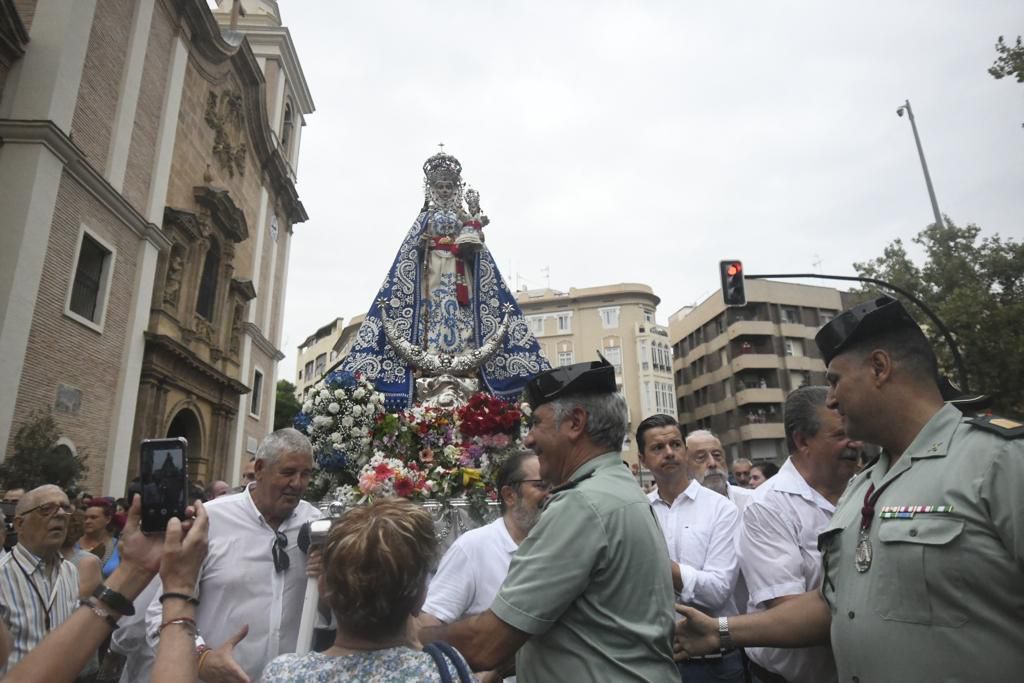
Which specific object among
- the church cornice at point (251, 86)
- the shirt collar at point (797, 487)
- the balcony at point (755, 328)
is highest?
the church cornice at point (251, 86)

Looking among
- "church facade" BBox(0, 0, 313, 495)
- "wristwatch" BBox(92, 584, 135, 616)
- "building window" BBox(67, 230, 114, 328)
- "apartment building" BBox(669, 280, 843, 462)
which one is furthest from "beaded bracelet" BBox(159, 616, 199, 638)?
"apartment building" BBox(669, 280, 843, 462)

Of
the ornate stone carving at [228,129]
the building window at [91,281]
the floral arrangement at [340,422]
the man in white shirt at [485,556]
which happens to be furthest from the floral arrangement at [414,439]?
the ornate stone carving at [228,129]

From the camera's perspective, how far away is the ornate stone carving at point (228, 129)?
18.1m

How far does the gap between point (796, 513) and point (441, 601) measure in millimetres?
1621

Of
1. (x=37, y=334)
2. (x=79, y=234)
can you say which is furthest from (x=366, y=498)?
(x=79, y=234)

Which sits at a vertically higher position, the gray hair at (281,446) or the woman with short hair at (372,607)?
the gray hair at (281,446)

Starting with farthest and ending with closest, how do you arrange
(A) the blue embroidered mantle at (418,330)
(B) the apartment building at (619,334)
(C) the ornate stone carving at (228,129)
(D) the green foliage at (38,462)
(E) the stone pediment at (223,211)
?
(B) the apartment building at (619,334) → (C) the ornate stone carving at (228,129) → (E) the stone pediment at (223,211) → (D) the green foliage at (38,462) → (A) the blue embroidered mantle at (418,330)

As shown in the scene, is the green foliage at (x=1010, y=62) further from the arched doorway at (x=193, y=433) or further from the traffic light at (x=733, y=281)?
the arched doorway at (x=193, y=433)

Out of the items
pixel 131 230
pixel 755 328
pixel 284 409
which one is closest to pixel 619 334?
pixel 755 328

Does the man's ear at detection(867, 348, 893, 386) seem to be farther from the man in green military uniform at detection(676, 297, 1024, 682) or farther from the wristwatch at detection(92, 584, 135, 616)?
→ the wristwatch at detection(92, 584, 135, 616)

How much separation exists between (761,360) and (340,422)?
39.3m

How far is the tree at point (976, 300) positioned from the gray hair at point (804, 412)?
14914 millimetres

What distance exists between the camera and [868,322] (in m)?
1.98

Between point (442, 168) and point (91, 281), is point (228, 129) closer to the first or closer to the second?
point (91, 281)
